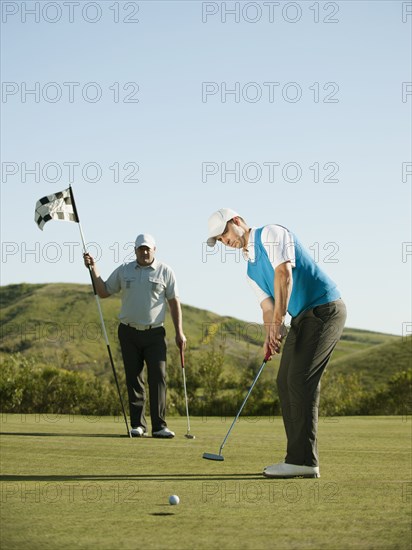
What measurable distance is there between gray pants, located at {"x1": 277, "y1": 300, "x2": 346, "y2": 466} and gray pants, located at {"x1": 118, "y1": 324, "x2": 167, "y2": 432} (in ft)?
11.6

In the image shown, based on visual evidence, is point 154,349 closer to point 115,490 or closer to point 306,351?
point 306,351

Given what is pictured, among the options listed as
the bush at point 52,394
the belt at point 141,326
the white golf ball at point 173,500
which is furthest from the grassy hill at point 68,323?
the white golf ball at point 173,500

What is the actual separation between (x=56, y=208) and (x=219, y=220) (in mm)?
4898

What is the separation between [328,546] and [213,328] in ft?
35.0

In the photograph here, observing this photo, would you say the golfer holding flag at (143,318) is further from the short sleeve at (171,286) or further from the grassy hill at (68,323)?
the grassy hill at (68,323)

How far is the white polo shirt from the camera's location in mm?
9594

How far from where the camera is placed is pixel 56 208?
1082 cm

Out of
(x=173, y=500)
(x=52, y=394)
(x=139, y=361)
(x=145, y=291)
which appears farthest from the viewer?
(x=52, y=394)

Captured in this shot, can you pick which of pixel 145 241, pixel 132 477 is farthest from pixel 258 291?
A: pixel 145 241

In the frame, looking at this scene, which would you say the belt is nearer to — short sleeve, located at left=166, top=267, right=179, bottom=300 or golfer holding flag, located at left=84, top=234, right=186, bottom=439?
golfer holding flag, located at left=84, top=234, right=186, bottom=439

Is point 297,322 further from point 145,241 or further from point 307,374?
point 145,241

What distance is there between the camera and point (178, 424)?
1121cm

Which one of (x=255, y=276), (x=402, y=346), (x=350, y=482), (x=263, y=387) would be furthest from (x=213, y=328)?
(x=402, y=346)

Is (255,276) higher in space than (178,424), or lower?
higher
